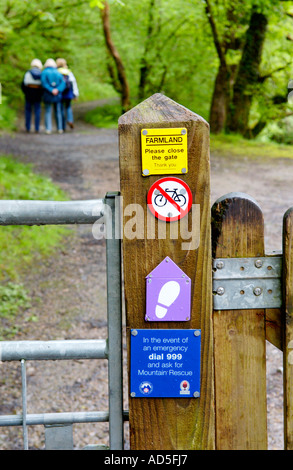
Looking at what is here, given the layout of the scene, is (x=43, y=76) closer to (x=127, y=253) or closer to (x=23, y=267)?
(x=23, y=267)

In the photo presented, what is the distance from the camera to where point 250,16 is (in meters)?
14.9

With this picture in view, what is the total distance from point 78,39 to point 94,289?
17.5 m

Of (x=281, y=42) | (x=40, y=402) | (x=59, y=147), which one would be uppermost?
(x=281, y=42)

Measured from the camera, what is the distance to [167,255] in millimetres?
1561

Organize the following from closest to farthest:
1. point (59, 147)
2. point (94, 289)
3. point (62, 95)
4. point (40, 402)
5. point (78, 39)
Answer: point (40, 402)
point (94, 289)
point (59, 147)
point (62, 95)
point (78, 39)

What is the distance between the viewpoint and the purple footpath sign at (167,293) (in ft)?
5.12

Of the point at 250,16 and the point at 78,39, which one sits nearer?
Answer: the point at 250,16

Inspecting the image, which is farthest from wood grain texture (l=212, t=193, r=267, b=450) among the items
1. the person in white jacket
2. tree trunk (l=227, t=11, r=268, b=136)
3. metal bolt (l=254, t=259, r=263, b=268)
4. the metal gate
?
the person in white jacket

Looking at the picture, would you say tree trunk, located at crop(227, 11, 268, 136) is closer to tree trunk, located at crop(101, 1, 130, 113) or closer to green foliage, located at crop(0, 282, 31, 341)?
tree trunk, located at crop(101, 1, 130, 113)

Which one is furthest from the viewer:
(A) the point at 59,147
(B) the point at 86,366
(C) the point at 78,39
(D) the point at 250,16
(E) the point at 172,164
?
(C) the point at 78,39

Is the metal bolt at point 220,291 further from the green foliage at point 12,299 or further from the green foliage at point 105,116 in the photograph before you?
the green foliage at point 105,116

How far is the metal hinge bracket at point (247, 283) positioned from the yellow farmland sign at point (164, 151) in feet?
0.98

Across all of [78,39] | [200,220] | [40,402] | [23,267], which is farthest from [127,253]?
[78,39]

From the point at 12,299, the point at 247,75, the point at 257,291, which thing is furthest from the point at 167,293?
the point at 247,75
